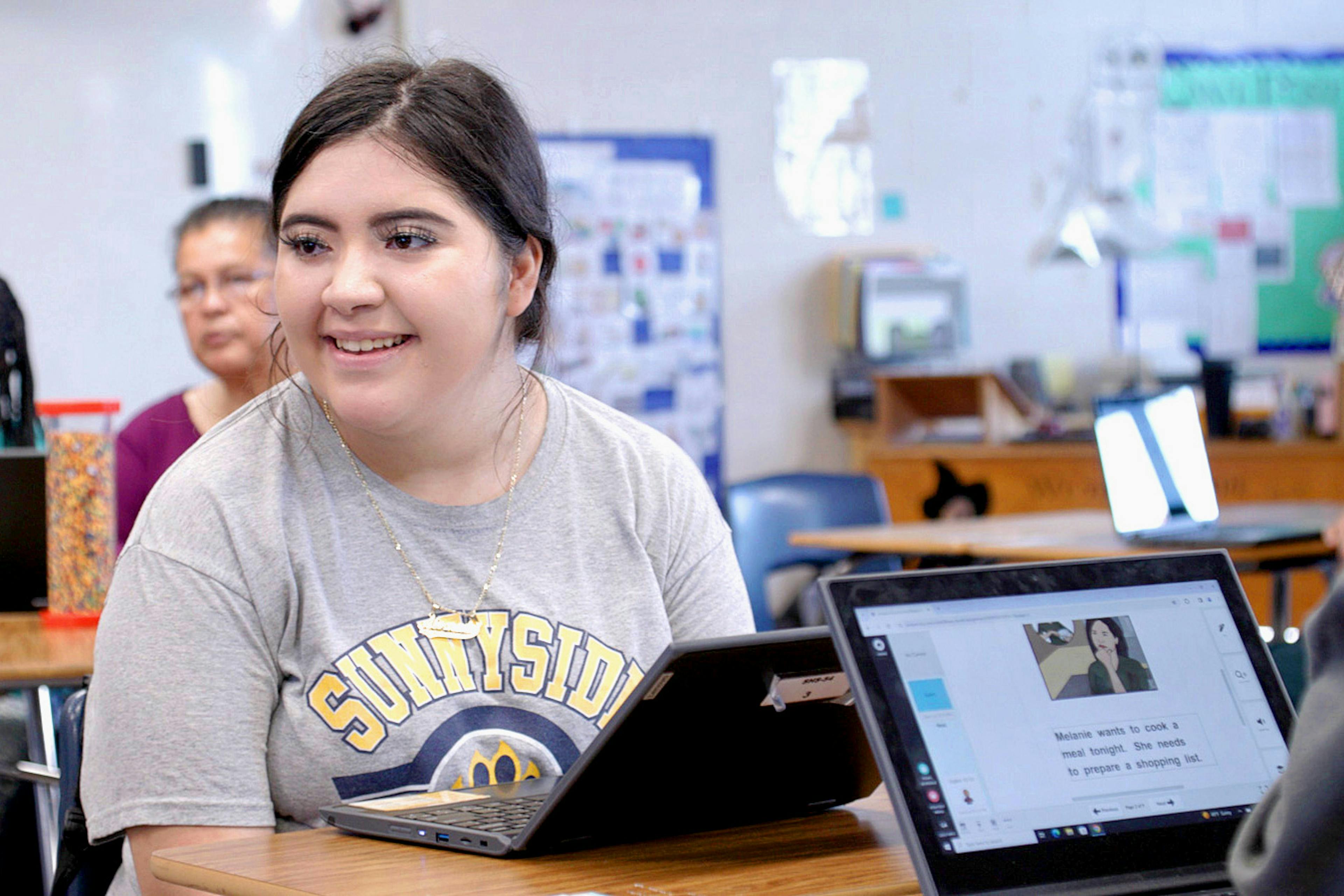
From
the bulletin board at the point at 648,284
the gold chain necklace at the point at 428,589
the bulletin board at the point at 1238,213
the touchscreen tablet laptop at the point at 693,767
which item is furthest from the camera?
the bulletin board at the point at 1238,213

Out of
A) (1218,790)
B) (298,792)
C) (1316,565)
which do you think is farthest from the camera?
(1316,565)

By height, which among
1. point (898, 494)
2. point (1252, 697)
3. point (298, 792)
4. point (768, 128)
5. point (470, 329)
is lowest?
point (898, 494)

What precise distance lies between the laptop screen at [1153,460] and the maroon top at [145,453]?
1.84 m

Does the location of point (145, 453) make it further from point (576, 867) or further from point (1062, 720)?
point (1062, 720)

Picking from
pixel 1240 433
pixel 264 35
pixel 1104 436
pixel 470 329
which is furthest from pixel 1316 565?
pixel 264 35

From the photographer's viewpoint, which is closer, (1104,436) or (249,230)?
(249,230)

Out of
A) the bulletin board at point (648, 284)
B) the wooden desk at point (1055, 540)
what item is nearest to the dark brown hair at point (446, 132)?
the wooden desk at point (1055, 540)

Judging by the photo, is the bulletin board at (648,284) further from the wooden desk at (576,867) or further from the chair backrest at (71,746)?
the wooden desk at (576,867)

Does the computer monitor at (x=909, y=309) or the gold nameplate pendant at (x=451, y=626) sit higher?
the computer monitor at (x=909, y=309)

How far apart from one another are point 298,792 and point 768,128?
454cm

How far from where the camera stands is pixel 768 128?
5570mm

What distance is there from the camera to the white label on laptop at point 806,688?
1057mm

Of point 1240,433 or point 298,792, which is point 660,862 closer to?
point 298,792

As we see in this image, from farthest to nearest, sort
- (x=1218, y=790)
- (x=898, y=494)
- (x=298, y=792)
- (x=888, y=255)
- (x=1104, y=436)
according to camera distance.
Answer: (x=888, y=255), (x=898, y=494), (x=1104, y=436), (x=298, y=792), (x=1218, y=790)
